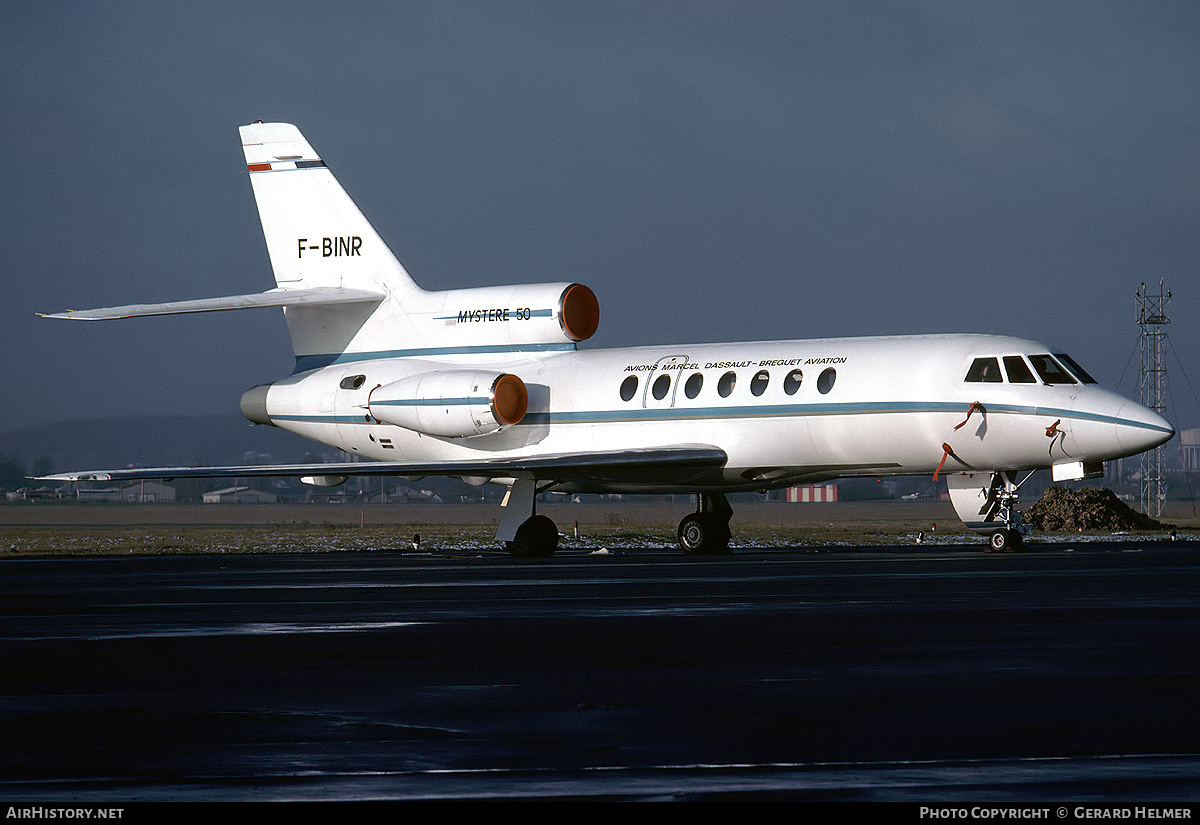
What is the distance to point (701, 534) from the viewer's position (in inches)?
1202

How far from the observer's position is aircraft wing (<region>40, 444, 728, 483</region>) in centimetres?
2795

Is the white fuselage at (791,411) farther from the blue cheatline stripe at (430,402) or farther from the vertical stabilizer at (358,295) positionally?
the blue cheatline stripe at (430,402)

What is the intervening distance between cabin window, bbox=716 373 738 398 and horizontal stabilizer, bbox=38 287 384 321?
8.44 m

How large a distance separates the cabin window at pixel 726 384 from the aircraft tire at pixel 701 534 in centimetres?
303

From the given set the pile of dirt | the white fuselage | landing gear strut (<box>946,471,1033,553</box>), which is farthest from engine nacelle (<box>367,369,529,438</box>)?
the pile of dirt

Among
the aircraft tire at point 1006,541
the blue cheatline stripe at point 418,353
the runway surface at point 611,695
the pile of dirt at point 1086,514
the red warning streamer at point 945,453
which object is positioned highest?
the blue cheatline stripe at point 418,353

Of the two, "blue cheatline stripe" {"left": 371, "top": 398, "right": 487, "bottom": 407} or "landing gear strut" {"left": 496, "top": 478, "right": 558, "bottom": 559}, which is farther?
"blue cheatline stripe" {"left": 371, "top": 398, "right": 487, "bottom": 407}

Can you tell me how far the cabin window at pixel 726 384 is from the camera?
28.5 metres

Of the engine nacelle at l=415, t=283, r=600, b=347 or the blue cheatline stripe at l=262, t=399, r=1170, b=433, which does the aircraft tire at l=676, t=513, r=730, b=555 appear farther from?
the engine nacelle at l=415, t=283, r=600, b=347

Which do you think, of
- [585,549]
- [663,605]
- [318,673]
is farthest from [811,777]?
[585,549]

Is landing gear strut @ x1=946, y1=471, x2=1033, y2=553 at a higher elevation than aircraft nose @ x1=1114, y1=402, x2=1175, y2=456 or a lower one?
lower

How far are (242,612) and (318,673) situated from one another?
→ 219 inches

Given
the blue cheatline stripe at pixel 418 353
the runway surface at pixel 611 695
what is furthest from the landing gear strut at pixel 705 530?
the runway surface at pixel 611 695

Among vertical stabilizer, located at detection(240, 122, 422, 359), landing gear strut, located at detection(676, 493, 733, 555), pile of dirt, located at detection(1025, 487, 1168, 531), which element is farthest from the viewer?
pile of dirt, located at detection(1025, 487, 1168, 531)
